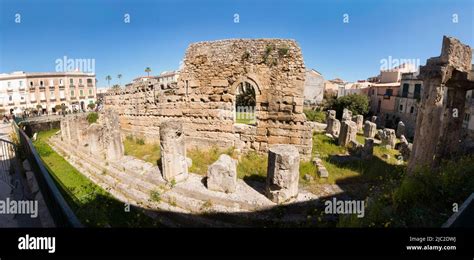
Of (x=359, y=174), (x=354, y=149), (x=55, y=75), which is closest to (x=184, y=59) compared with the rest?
(x=359, y=174)

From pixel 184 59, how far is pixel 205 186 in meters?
6.10

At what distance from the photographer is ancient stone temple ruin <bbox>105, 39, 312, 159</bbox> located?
27.7ft

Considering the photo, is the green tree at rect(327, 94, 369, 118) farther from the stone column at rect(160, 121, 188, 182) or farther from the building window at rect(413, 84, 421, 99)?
the stone column at rect(160, 121, 188, 182)

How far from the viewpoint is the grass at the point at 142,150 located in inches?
369

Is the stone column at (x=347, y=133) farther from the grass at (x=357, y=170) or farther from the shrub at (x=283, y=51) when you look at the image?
the shrub at (x=283, y=51)

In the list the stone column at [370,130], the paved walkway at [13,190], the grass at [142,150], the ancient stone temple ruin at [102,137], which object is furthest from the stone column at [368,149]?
the paved walkway at [13,190]

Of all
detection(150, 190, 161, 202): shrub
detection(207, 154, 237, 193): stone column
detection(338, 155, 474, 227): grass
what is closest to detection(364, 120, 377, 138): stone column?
detection(338, 155, 474, 227): grass

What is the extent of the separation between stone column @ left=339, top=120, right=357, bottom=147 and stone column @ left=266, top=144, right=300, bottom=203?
7458mm

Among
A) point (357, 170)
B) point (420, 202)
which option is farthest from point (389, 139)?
point (420, 202)

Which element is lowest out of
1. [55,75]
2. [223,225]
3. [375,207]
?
[223,225]

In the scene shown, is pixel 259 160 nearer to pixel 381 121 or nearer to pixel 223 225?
pixel 223 225

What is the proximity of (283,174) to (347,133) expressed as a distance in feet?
26.0

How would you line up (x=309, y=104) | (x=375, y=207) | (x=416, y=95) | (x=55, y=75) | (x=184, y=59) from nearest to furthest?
(x=375, y=207)
(x=184, y=59)
(x=416, y=95)
(x=309, y=104)
(x=55, y=75)

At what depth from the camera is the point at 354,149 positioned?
37.3ft
